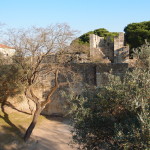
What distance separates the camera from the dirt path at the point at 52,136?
32.8ft

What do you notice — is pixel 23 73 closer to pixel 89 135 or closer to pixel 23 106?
pixel 23 106

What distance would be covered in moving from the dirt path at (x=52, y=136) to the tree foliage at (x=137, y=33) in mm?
19952

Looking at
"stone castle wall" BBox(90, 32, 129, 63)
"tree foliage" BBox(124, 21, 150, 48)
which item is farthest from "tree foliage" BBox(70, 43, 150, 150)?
"tree foliage" BBox(124, 21, 150, 48)

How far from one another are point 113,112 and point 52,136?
7566 millimetres

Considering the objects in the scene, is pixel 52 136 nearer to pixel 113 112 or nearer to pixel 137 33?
pixel 113 112

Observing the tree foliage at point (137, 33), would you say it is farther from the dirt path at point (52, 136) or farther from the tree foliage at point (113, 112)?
the tree foliage at point (113, 112)

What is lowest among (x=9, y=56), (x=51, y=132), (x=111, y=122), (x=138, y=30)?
(x=51, y=132)

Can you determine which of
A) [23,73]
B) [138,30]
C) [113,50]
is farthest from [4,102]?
[138,30]

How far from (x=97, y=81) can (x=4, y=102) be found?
244 inches

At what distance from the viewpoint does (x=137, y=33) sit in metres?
29.9

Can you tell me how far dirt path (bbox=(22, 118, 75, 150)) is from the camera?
10.0 meters

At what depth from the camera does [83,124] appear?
4461 millimetres

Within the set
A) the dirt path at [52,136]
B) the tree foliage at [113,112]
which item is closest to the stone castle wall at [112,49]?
the dirt path at [52,136]

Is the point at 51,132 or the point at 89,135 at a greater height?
the point at 89,135
